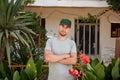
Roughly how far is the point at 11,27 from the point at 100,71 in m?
2.14

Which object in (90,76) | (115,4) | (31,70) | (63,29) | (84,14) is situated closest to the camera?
(63,29)

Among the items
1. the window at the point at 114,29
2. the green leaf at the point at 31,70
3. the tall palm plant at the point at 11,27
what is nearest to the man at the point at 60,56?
the green leaf at the point at 31,70

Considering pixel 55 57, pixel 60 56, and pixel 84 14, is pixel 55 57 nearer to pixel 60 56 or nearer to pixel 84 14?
pixel 60 56

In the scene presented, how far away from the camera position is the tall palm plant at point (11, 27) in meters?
6.99

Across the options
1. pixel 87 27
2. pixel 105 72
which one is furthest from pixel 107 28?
pixel 105 72

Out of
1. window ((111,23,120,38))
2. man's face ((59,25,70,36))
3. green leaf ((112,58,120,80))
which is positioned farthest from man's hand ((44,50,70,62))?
window ((111,23,120,38))

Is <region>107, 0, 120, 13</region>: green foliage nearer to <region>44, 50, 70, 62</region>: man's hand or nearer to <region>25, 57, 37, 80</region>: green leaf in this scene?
<region>25, 57, 37, 80</region>: green leaf

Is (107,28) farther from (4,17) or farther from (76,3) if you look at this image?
(4,17)

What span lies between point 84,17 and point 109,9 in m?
1.04

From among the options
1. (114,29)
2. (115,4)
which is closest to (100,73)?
(115,4)

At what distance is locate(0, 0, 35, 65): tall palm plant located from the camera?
6.99m

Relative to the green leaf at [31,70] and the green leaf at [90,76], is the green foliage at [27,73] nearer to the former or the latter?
the green leaf at [31,70]

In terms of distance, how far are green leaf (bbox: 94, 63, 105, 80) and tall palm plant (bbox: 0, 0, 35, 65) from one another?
1641 mm

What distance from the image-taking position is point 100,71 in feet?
19.7
